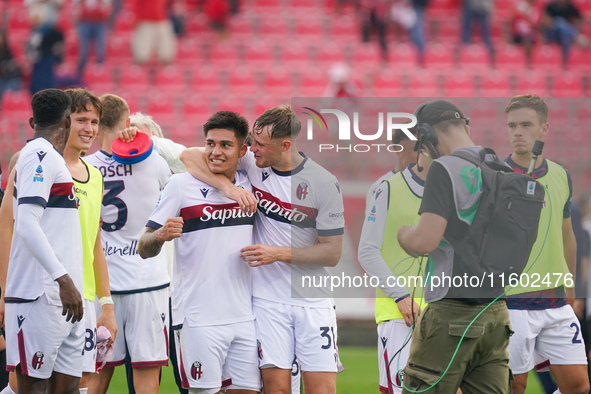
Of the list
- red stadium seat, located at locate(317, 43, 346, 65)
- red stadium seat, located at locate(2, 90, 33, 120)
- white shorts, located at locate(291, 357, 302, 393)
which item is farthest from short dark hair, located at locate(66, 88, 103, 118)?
red stadium seat, located at locate(317, 43, 346, 65)

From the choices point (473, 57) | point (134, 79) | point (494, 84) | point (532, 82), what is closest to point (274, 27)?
point (134, 79)

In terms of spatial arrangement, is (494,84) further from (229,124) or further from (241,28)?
(229,124)

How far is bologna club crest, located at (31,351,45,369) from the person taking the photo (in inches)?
192

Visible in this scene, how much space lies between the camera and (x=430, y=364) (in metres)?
4.80

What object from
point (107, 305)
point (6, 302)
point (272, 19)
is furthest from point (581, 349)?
point (272, 19)

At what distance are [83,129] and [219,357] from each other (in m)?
1.77

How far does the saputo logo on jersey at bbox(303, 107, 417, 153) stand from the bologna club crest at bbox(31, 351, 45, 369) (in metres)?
2.18

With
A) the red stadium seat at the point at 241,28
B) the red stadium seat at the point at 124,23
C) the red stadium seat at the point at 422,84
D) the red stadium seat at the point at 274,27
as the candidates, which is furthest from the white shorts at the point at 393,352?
the red stadium seat at the point at 124,23

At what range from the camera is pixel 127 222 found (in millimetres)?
6375

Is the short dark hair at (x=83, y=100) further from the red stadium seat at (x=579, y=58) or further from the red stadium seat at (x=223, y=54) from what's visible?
the red stadium seat at (x=579, y=58)

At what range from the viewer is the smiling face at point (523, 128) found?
5.75m

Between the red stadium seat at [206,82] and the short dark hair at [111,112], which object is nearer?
the short dark hair at [111,112]

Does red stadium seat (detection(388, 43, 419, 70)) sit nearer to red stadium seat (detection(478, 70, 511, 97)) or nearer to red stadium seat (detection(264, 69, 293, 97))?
red stadium seat (detection(478, 70, 511, 97))

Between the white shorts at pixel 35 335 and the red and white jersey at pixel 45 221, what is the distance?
6cm
